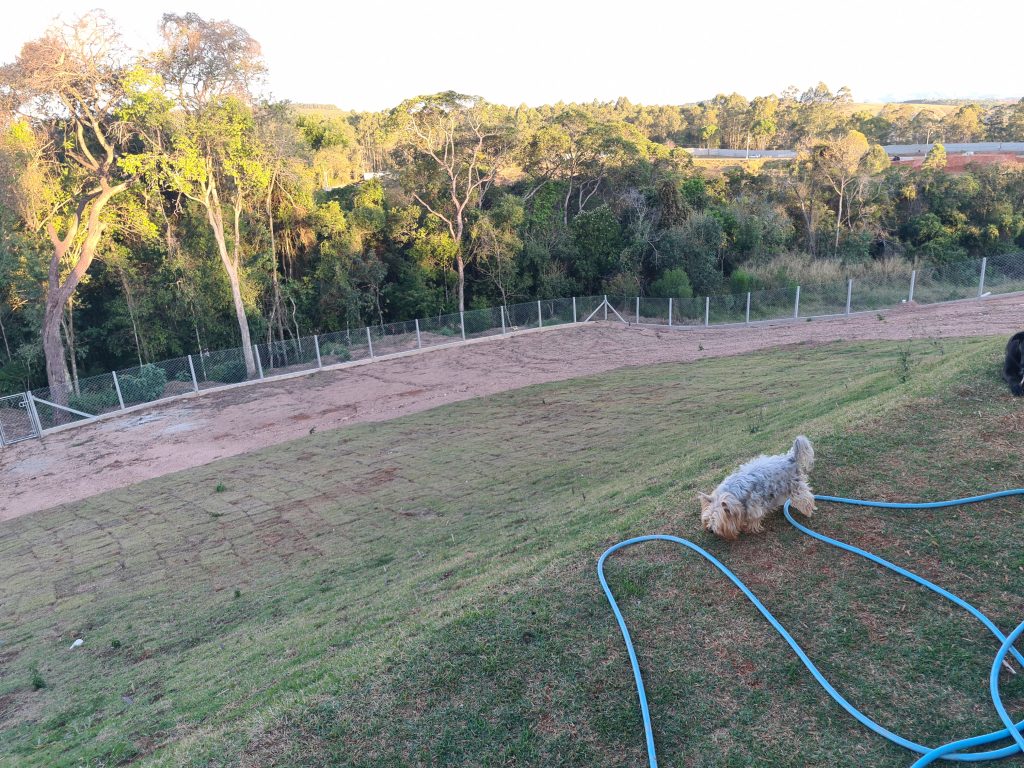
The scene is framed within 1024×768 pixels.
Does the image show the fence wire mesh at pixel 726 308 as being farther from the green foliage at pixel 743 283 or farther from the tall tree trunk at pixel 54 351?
the tall tree trunk at pixel 54 351

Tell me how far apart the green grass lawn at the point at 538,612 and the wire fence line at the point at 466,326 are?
8.73m

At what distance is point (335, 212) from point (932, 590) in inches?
1023

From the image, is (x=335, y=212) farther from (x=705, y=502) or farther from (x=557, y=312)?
(x=705, y=502)

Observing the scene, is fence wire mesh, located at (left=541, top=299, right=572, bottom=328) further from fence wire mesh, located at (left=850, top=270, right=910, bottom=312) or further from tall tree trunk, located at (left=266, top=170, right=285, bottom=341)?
fence wire mesh, located at (left=850, top=270, right=910, bottom=312)

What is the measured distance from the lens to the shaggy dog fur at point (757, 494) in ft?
17.5

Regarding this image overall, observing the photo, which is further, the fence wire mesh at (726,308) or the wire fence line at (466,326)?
the fence wire mesh at (726,308)

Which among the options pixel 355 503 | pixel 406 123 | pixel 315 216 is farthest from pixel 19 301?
pixel 355 503

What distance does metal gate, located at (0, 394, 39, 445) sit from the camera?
1791 cm

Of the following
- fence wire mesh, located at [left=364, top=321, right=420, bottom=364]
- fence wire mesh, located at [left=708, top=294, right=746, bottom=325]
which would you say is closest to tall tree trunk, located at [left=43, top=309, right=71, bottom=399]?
fence wire mesh, located at [left=364, top=321, right=420, bottom=364]

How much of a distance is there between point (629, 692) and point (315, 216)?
1025 inches

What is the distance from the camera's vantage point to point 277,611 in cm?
733

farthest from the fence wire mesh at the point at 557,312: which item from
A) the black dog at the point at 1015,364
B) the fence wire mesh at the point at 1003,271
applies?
the black dog at the point at 1015,364

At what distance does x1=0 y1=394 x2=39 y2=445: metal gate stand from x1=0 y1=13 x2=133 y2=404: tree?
3.00ft

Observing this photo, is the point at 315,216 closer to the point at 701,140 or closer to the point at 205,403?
the point at 205,403
